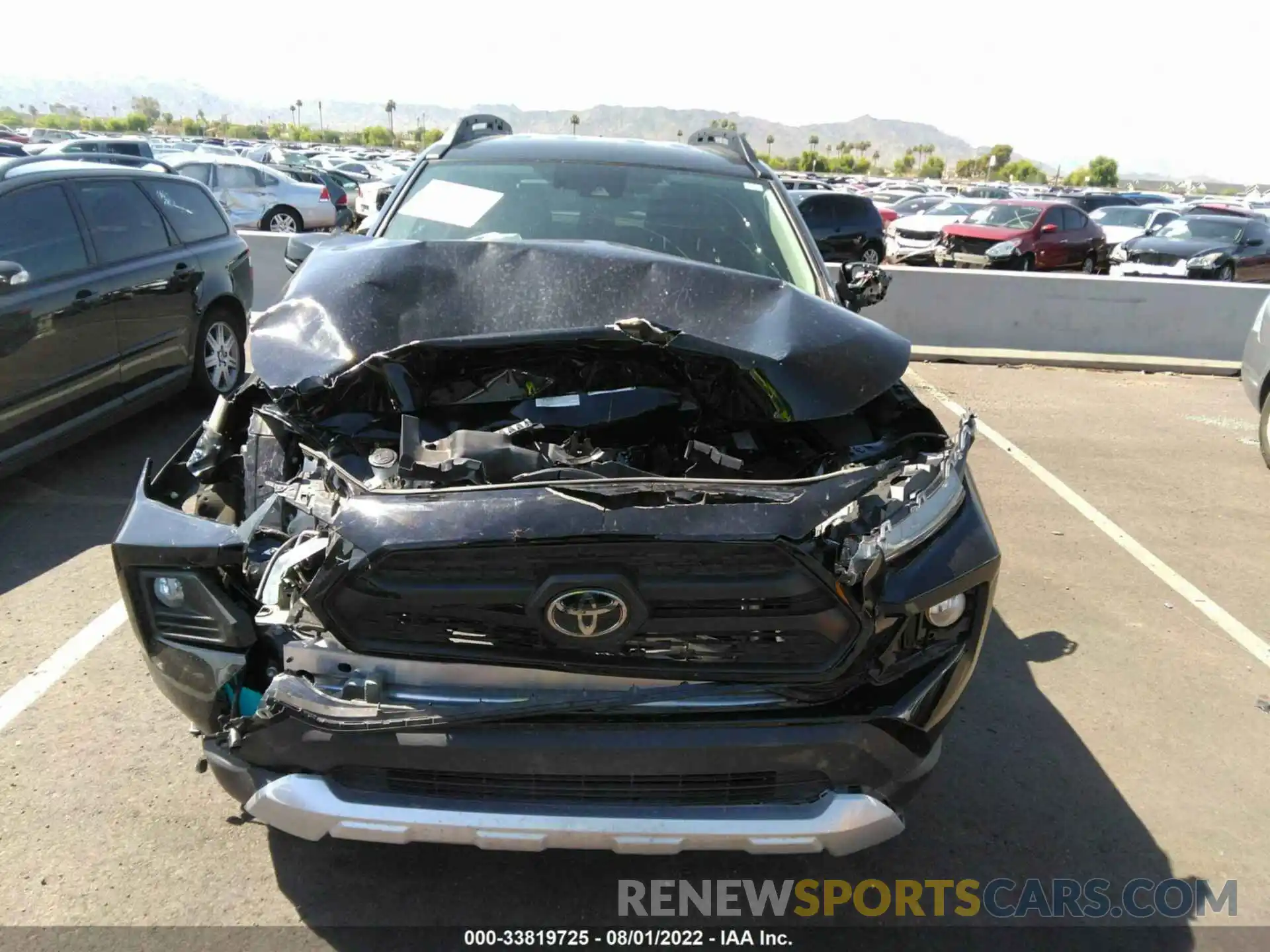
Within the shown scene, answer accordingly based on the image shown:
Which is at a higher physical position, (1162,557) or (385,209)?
(385,209)

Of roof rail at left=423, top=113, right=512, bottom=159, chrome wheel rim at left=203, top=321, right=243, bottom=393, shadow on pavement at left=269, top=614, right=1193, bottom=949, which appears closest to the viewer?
shadow on pavement at left=269, top=614, right=1193, bottom=949

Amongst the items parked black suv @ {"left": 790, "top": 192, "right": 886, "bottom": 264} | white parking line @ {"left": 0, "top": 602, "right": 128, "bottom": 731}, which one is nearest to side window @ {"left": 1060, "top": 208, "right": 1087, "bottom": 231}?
parked black suv @ {"left": 790, "top": 192, "right": 886, "bottom": 264}

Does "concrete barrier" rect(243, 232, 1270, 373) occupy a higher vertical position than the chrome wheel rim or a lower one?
lower

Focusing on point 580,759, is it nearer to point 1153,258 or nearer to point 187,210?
point 187,210

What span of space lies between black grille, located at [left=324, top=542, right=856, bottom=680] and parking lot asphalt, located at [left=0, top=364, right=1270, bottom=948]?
0.87m

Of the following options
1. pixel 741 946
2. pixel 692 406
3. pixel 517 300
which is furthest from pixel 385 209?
pixel 741 946

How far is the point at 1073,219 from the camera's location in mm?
16797

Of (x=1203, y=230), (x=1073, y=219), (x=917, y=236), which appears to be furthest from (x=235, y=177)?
(x=1203, y=230)

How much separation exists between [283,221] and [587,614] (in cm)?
1752

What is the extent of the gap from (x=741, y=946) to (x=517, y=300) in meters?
2.00

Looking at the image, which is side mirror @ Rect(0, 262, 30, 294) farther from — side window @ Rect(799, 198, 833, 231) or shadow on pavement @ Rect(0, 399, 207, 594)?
side window @ Rect(799, 198, 833, 231)

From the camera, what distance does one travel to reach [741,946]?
2510 mm

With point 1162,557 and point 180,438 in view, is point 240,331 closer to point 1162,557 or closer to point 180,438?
point 180,438

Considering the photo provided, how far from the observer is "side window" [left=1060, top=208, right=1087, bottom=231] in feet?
54.6
